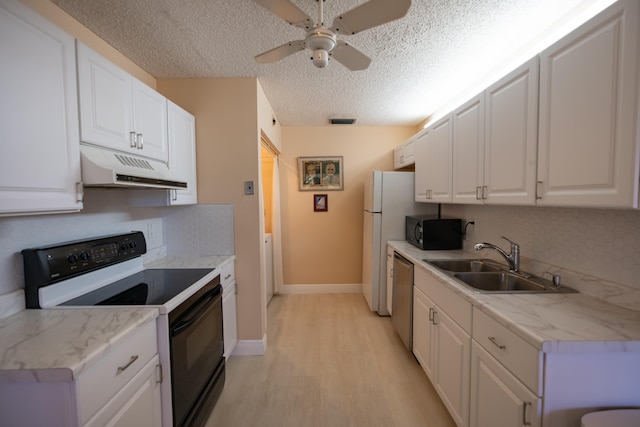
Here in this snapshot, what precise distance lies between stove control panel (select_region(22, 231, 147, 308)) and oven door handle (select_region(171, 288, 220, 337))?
0.63 metres

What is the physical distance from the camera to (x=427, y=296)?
1919 mm

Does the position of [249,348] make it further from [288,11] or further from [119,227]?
[288,11]

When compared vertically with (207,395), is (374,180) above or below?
above

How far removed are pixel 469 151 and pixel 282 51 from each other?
4.83 feet

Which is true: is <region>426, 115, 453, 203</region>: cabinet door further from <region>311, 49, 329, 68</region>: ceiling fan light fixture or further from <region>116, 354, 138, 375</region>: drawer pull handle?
<region>116, 354, 138, 375</region>: drawer pull handle

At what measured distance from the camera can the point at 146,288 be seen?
152 centimetres

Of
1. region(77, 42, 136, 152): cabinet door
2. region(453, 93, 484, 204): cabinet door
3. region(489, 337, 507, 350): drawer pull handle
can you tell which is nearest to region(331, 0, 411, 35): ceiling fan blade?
region(453, 93, 484, 204): cabinet door

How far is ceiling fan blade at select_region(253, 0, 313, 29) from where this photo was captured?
3.43 ft

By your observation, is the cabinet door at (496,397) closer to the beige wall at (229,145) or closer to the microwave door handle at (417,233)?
the microwave door handle at (417,233)

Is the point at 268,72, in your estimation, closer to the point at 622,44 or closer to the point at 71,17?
the point at 71,17

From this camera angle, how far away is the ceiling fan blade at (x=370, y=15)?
1022 millimetres

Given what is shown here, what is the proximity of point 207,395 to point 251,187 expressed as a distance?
1567 millimetres

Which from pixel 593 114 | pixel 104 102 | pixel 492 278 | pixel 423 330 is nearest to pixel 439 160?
pixel 492 278

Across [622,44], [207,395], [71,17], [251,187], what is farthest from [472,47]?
[207,395]
